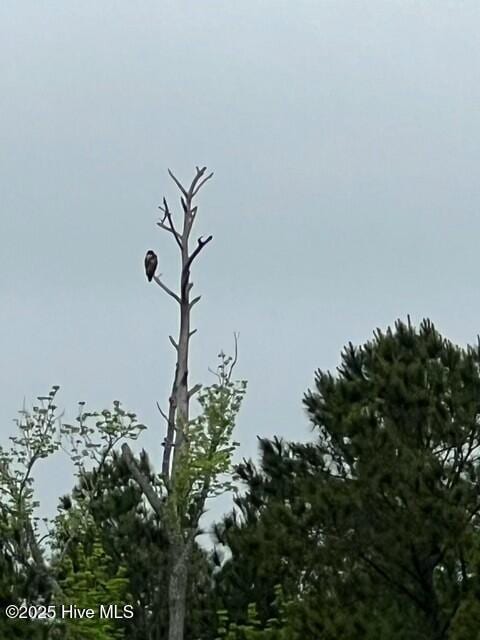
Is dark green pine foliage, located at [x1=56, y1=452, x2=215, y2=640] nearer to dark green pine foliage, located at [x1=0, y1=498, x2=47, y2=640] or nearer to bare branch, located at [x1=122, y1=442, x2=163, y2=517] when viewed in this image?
bare branch, located at [x1=122, y1=442, x2=163, y2=517]

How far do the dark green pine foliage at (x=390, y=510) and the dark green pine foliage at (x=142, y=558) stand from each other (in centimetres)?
476

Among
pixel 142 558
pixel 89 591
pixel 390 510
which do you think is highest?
pixel 142 558

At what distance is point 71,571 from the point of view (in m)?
23.4

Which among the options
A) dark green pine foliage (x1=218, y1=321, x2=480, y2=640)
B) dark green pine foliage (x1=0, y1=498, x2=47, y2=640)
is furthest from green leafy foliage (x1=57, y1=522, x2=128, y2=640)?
dark green pine foliage (x1=218, y1=321, x2=480, y2=640)

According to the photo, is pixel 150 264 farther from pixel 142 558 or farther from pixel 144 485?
pixel 142 558

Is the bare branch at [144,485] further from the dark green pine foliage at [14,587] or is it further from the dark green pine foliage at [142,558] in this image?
the dark green pine foliage at [14,587]

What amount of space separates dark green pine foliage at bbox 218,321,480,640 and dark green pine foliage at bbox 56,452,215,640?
476 cm

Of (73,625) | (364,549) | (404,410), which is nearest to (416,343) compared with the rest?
(404,410)

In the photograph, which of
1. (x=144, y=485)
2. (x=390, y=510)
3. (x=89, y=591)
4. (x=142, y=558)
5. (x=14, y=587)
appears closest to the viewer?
(x=390, y=510)

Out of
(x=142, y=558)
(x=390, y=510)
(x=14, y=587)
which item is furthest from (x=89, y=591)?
(x=390, y=510)

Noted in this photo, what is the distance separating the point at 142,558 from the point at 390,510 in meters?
7.52

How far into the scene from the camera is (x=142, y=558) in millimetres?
26156

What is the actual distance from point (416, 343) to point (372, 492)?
228 cm

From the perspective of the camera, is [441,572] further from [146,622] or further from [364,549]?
[146,622]
